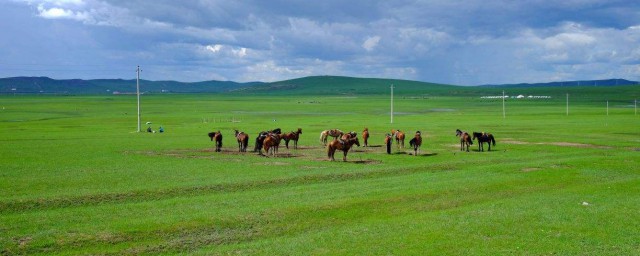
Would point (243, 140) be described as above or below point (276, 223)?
above

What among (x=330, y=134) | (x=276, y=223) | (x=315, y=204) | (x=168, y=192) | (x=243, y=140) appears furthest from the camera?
(x=330, y=134)

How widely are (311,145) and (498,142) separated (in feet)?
48.5

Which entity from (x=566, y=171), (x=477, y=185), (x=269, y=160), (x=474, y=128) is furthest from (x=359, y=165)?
(x=474, y=128)

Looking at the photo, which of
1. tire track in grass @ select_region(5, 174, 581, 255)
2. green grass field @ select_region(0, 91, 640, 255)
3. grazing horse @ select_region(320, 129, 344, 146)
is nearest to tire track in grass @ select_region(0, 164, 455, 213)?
green grass field @ select_region(0, 91, 640, 255)

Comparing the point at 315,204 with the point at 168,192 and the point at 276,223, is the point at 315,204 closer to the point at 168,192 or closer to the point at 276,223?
the point at 276,223

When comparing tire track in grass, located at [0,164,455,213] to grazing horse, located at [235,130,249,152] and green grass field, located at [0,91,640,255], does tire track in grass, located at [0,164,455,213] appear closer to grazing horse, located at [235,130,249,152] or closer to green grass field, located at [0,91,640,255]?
green grass field, located at [0,91,640,255]

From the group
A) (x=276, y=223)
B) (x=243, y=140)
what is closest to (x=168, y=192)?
(x=276, y=223)

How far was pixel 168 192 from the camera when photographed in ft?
74.5

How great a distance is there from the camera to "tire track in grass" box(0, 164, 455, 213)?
781 inches

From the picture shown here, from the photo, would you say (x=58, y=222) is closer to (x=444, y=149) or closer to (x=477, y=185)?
(x=477, y=185)

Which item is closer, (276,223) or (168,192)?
(276,223)

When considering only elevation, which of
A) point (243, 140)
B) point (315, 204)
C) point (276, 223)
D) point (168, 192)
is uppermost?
point (243, 140)

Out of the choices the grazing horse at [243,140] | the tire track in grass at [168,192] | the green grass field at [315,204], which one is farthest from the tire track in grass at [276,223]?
the grazing horse at [243,140]

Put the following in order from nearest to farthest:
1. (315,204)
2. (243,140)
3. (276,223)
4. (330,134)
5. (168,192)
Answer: (276,223) → (315,204) → (168,192) → (243,140) → (330,134)
